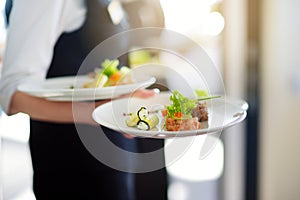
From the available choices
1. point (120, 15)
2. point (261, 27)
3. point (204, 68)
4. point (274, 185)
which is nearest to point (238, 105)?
point (204, 68)

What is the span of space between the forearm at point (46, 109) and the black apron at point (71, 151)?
0.03ft

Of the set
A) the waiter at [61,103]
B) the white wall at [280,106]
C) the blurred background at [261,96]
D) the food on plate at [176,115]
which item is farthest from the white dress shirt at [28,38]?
the white wall at [280,106]

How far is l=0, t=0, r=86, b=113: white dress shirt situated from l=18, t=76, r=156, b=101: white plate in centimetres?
2

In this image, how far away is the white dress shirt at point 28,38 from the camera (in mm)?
322

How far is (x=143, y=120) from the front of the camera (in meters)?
0.27

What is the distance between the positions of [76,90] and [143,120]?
8 cm

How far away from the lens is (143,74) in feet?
1.03

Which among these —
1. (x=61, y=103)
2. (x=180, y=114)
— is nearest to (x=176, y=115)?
(x=180, y=114)

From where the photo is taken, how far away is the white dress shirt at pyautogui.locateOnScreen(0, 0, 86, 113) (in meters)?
0.32

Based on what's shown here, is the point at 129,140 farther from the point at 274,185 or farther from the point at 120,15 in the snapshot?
the point at 274,185

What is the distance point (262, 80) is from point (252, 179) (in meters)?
0.29

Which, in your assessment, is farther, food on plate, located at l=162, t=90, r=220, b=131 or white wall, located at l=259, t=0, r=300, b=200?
white wall, located at l=259, t=0, r=300, b=200

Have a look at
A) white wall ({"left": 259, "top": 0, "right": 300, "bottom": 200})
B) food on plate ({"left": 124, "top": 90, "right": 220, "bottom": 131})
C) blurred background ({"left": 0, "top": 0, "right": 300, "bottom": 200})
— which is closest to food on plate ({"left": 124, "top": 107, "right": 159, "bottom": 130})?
food on plate ({"left": 124, "top": 90, "right": 220, "bottom": 131})

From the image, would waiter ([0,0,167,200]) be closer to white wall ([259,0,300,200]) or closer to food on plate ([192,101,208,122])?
food on plate ([192,101,208,122])
